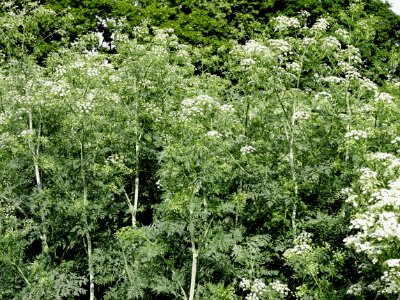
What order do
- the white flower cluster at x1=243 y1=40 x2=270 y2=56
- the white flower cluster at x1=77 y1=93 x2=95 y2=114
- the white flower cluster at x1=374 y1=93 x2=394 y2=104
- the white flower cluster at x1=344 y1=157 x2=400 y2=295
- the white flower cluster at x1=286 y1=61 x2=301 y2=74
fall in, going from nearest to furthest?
1. the white flower cluster at x1=344 y1=157 x2=400 y2=295
2. the white flower cluster at x1=374 y1=93 x2=394 y2=104
3. the white flower cluster at x1=243 y1=40 x2=270 y2=56
4. the white flower cluster at x1=77 y1=93 x2=95 y2=114
5. the white flower cluster at x1=286 y1=61 x2=301 y2=74

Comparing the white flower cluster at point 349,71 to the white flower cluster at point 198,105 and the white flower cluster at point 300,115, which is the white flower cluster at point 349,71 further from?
the white flower cluster at point 198,105

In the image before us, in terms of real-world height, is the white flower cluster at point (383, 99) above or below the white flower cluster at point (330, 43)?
below

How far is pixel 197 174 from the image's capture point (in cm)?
598

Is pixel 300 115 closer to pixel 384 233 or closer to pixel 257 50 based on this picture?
pixel 257 50

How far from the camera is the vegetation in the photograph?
6051 mm

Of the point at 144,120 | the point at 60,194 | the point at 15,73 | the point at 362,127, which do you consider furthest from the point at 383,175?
the point at 15,73

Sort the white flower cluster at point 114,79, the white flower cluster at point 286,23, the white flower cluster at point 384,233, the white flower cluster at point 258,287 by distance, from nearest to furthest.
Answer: the white flower cluster at point 384,233 < the white flower cluster at point 258,287 < the white flower cluster at point 286,23 < the white flower cluster at point 114,79

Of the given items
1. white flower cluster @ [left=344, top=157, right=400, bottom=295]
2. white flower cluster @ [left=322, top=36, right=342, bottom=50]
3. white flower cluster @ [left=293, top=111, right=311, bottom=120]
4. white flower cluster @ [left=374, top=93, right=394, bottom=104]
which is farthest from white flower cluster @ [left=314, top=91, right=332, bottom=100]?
white flower cluster @ [left=344, top=157, right=400, bottom=295]

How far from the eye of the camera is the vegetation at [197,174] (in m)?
6.05

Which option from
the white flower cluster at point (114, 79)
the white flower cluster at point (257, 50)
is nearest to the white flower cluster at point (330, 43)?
the white flower cluster at point (257, 50)

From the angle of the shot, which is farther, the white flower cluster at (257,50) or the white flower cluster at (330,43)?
the white flower cluster at (330,43)

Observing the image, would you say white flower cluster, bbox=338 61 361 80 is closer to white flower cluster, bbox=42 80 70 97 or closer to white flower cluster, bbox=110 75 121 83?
white flower cluster, bbox=110 75 121 83

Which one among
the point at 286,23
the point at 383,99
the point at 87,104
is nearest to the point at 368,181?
the point at 383,99

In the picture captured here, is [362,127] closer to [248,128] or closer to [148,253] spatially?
[248,128]
